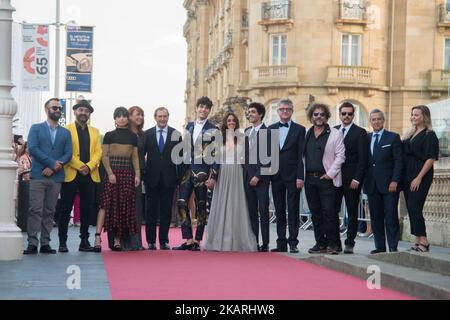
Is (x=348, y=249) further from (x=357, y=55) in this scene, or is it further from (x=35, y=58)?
(x=357, y=55)

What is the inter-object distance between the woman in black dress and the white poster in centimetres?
1955

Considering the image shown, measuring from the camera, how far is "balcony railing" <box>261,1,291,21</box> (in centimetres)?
5616

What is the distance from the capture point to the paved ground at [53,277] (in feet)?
29.1

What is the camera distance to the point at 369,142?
14523mm

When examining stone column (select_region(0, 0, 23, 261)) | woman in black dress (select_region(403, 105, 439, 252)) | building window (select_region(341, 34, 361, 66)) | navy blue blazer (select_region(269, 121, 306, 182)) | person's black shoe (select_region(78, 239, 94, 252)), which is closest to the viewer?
stone column (select_region(0, 0, 23, 261))

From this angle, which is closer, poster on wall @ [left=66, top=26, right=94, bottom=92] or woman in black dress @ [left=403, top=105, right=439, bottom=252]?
woman in black dress @ [left=403, top=105, right=439, bottom=252]

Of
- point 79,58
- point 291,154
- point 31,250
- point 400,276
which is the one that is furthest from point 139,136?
point 79,58

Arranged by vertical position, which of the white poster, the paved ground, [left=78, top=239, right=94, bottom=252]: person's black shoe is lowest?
[left=78, top=239, right=94, bottom=252]: person's black shoe

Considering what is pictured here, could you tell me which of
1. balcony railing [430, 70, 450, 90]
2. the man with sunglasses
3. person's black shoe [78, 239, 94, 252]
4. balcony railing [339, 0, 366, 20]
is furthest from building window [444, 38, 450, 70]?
person's black shoe [78, 239, 94, 252]

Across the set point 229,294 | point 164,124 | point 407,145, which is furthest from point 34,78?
point 229,294

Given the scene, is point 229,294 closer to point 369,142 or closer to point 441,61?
point 369,142

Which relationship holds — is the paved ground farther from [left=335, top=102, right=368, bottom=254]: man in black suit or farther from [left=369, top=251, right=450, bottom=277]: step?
[left=335, top=102, right=368, bottom=254]: man in black suit

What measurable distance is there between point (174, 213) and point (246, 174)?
8819 mm

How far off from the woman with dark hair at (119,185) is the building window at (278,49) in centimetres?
4255
